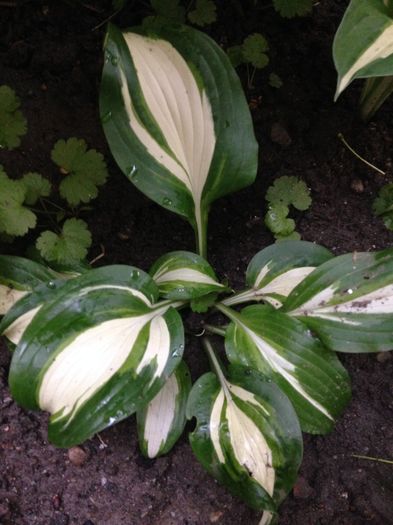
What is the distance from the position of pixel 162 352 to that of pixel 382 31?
69cm

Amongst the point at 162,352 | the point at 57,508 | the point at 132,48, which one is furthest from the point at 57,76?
the point at 57,508

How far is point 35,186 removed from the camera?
4.08 feet

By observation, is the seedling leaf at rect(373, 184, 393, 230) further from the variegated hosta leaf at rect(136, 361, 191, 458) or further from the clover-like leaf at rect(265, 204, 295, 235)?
the variegated hosta leaf at rect(136, 361, 191, 458)

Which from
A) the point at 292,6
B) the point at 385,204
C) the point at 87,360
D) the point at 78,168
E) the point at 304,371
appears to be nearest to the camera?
the point at 87,360

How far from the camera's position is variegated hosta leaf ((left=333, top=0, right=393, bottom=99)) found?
89cm

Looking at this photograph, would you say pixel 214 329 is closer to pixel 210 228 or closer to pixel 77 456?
pixel 210 228

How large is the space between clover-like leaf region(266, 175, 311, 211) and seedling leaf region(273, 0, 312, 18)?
39 cm

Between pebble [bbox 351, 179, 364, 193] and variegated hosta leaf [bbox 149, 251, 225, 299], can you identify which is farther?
pebble [bbox 351, 179, 364, 193]

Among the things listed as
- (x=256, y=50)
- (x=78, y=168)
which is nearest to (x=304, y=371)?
(x=78, y=168)

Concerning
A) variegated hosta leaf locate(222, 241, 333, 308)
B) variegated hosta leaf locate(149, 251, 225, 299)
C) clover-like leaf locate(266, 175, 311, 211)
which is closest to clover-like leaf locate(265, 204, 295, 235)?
clover-like leaf locate(266, 175, 311, 211)

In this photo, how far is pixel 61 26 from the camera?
1.38 metres

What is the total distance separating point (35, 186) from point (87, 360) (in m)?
0.45

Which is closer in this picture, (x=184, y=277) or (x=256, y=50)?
(x=184, y=277)

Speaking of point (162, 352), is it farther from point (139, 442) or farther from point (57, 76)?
point (57, 76)
